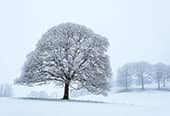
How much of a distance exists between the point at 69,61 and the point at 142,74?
145 ft

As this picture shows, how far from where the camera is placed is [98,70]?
71.7ft

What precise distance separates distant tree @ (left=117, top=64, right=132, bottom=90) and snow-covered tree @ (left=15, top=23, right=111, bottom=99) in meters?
39.6

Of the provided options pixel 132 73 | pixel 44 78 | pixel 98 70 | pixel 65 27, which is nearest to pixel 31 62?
pixel 44 78


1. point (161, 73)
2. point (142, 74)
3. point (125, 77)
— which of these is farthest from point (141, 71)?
point (161, 73)

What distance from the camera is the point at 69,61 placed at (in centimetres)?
2166

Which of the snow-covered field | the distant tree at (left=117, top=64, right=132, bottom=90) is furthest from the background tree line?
the snow-covered field

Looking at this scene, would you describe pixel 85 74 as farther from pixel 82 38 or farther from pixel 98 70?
pixel 82 38

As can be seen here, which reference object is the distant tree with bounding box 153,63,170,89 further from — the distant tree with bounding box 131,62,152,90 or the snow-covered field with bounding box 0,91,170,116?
the snow-covered field with bounding box 0,91,170,116

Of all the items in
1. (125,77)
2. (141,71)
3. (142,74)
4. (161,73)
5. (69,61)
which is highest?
(141,71)

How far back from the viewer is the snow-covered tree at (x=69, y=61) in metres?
21.3

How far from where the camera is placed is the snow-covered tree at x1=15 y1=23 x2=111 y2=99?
2130 centimetres

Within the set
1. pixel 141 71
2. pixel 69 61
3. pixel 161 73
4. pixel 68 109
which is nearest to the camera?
pixel 68 109

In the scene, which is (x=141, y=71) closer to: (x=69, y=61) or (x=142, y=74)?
(x=142, y=74)

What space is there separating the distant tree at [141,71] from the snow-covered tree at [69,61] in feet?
131
